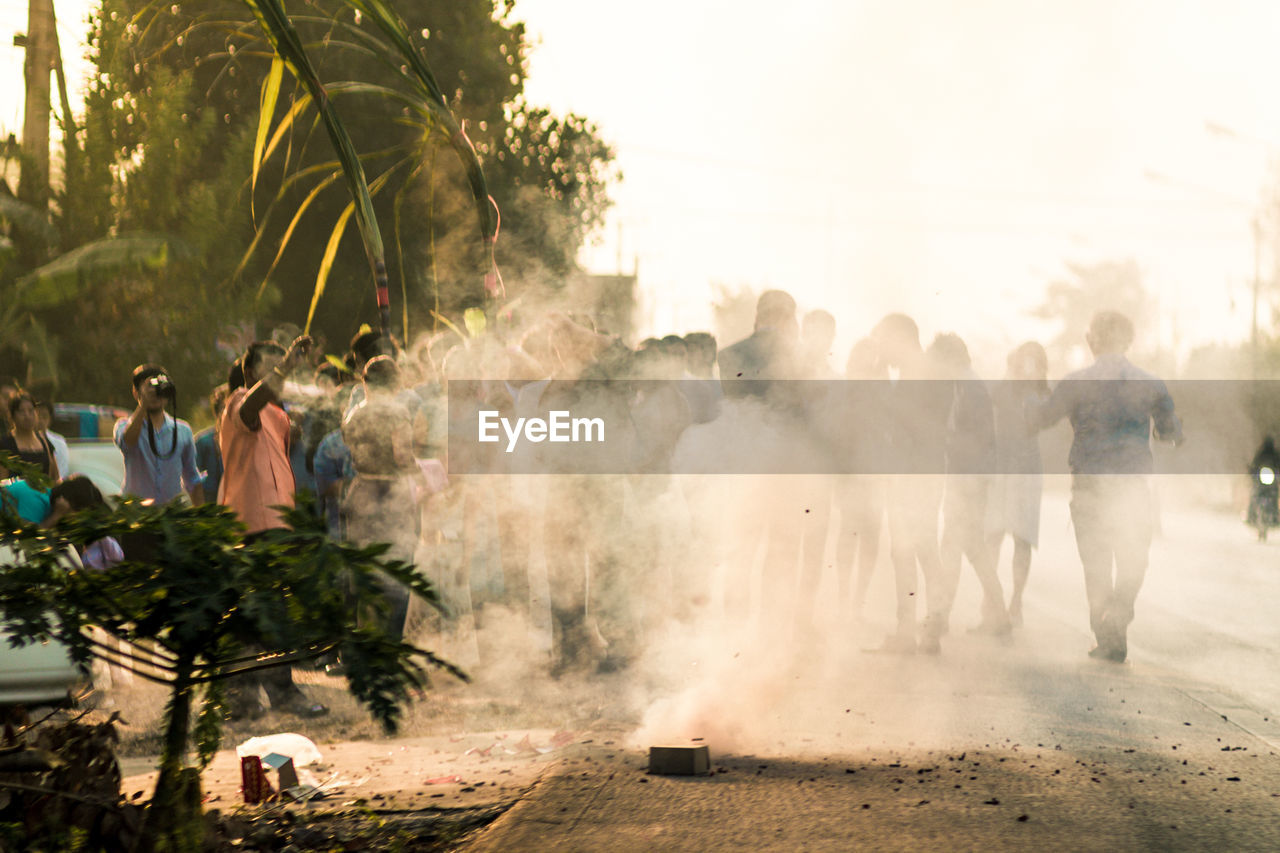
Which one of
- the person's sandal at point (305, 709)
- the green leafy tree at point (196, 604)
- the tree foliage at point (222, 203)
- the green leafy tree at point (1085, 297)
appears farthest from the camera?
the tree foliage at point (222, 203)

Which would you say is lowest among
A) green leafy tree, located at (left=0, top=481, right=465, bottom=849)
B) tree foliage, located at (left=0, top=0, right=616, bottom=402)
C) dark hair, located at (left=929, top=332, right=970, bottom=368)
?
green leafy tree, located at (left=0, top=481, right=465, bottom=849)

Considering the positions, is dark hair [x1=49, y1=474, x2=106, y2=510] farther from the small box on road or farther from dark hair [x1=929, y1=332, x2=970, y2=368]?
dark hair [x1=929, y1=332, x2=970, y2=368]

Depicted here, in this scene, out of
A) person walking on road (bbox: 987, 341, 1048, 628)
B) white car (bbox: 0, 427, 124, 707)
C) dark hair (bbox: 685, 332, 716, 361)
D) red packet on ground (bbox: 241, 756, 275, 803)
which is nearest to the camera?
red packet on ground (bbox: 241, 756, 275, 803)

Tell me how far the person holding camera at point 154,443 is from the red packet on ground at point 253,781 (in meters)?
2.46

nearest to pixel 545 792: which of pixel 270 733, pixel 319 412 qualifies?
pixel 270 733

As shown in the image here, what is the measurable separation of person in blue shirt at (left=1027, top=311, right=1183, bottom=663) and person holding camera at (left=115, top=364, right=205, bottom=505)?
13.8 feet

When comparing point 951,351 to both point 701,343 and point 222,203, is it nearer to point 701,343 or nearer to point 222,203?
point 701,343

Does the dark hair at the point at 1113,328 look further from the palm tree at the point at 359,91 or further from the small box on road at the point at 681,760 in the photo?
the palm tree at the point at 359,91

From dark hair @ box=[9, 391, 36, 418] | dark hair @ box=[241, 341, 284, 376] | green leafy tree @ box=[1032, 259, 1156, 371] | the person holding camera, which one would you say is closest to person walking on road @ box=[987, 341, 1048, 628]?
green leafy tree @ box=[1032, 259, 1156, 371]

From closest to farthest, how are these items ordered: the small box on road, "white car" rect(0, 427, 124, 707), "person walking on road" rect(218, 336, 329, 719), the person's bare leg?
the small box on road
"white car" rect(0, 427, 124, 707)
"person walking on road" rect(218, 336, 329, 719)
the person's bare leg

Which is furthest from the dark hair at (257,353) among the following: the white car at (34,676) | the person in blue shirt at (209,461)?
the white car at (34,676)

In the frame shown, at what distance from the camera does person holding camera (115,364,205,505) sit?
19.2 ft

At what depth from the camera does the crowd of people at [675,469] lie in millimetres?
5887

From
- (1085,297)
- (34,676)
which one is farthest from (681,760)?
(1085,297)
